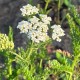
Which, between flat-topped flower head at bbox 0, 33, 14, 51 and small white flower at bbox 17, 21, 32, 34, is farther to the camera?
small white flower at bbox 17, 21, 32, 34

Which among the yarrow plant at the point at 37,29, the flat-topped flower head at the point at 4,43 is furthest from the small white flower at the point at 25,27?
the flat-topped flower head at the point at 4,43

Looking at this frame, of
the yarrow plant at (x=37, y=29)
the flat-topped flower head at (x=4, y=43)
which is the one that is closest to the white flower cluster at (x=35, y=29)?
the yarrow plant at (x=37, y=29)

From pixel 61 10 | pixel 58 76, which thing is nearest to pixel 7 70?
pixel 58 76

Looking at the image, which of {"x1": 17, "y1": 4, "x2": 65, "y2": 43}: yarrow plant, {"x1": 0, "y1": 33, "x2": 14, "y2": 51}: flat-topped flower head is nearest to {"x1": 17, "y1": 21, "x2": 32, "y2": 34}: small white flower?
{"x1": 17, "y1": 4, "x2": 65, "y2": 43}: yarrow plant

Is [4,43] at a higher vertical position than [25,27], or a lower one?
lower

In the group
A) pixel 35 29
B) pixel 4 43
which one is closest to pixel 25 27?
pixel 35 29

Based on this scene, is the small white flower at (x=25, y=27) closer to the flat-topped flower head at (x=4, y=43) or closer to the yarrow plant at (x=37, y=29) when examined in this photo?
the yarrow plant at (x=37, y=29)

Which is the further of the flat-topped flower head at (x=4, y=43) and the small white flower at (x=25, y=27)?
the small white flower at (x=25, y=27)

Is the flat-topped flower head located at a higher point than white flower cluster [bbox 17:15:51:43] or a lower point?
lower

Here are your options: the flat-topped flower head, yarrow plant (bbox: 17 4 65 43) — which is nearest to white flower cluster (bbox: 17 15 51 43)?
yarrow plant (bbox: 17 4 65 43)

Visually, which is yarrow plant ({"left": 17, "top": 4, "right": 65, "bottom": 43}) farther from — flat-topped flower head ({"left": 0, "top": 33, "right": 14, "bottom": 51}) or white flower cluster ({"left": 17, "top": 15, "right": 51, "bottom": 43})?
flat-topped flower head ({"left": 0, "top": 33, "right": 14, "bottom": 51})

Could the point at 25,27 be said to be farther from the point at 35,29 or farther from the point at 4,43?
the point at 4,43

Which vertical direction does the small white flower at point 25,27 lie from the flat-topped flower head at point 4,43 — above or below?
above
